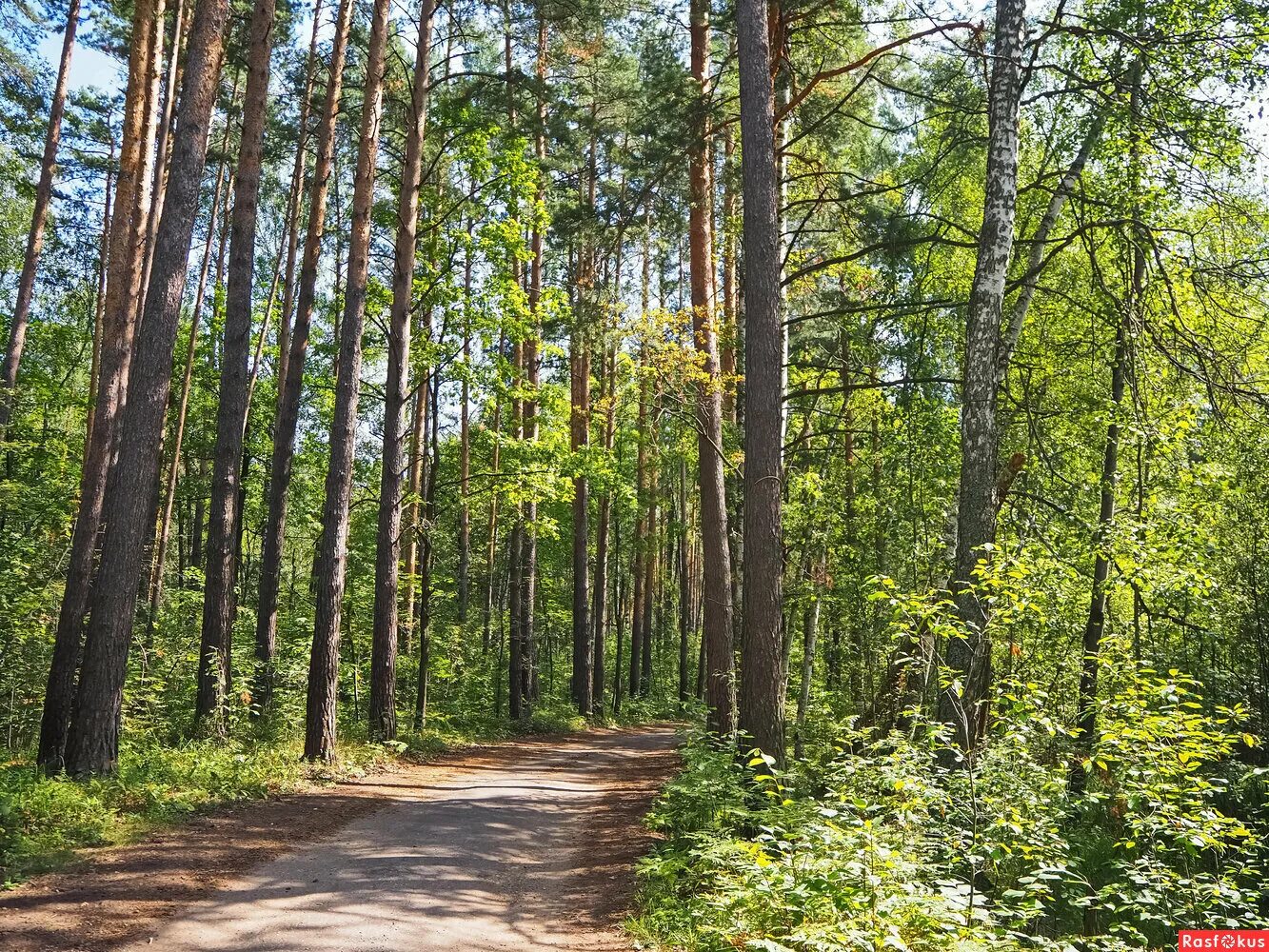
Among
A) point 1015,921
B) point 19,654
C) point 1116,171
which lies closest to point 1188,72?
point 1116,171

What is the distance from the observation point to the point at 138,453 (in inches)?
333

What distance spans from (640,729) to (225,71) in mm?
20391

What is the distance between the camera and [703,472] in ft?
39.5

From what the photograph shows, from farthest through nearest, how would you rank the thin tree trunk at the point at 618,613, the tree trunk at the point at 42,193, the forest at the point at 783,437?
the thin tree trunk at the point at 618,613 < the tree trunk at the point at 42,193 < the forest at the point at 783,437

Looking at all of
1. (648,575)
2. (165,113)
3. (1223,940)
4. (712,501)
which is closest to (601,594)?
(648,575)

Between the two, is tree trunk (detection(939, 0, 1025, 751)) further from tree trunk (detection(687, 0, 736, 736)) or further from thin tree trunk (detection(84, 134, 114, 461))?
thin tree trunk (detection(84, 134, 114, 461))

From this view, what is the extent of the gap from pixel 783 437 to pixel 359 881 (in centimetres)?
740

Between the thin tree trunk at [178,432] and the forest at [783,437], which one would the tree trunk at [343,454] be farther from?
the thin tree trunk at [178,432]

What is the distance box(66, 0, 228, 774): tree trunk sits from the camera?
8.43 meters

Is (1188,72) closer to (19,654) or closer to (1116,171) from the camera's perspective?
(1116,171)

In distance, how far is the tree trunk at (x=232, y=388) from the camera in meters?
11.0

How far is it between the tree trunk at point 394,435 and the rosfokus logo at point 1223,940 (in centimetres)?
1104

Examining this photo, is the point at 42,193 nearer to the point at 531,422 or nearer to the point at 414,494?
the point at 414,494

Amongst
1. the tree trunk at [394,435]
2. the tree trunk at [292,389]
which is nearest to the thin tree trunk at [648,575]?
the tree trunk at [394,435]
